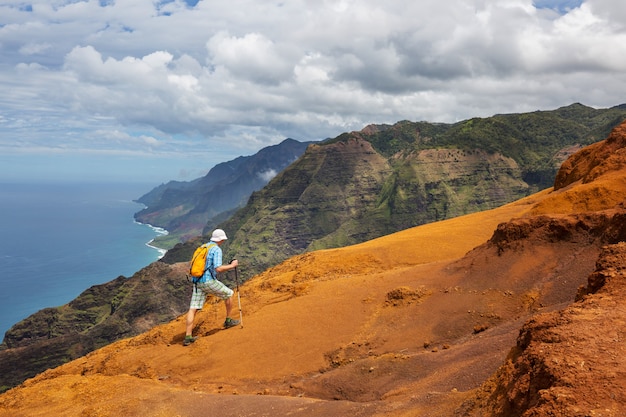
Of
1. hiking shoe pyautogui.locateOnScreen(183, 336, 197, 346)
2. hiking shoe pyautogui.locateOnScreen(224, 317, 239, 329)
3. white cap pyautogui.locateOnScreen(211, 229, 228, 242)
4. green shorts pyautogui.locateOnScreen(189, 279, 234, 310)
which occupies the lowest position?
hiking shoe pyautogui.locateOnScreen(183, 336, 197, 346)

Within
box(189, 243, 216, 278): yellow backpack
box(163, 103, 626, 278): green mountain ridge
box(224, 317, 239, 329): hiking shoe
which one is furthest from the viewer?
box(163, 103, 626, 278): green mountain ridge

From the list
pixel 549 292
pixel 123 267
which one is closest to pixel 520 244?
pixel 549 292

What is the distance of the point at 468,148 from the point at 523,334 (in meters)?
150

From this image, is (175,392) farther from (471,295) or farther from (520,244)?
(520,244)

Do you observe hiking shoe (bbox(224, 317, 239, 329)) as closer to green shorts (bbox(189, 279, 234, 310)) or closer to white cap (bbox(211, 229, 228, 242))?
green shorts (bbox(189, 279, 234, 310))

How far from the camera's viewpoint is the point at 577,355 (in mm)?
3615

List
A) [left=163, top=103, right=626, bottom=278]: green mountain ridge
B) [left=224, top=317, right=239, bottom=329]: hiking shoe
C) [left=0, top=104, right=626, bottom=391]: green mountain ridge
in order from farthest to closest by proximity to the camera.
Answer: [left=163, top=103, right=626, bottom=278]: green mountain ridge < [left=0, top=104, right=626, bottom=391]: green mountain ridge < [left=224, top=317, right=239, bottom=329]: hiking shoe

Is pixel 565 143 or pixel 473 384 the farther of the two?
pixel 565 143

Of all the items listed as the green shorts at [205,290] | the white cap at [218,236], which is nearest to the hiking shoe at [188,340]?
the green shorts at [205,290]

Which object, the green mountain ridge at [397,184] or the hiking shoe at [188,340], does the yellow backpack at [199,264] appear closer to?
the hiking shoe at [188,340]

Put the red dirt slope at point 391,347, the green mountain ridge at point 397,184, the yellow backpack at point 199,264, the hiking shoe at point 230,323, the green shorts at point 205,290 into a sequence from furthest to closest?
the green mountain ridge at point 397,184
the hiking shoe at point 230,323
the green shorts at point 205,290
the yellow backpack at point 199,264
the red dirt slope at point 391,347

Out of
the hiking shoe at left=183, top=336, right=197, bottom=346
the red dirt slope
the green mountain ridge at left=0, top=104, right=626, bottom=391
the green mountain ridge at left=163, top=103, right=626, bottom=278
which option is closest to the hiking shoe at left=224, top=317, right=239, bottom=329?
the red dirt slope

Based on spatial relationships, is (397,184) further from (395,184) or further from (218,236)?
(218,236)

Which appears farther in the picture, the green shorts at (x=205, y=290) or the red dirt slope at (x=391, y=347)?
the green shorts at (x=205, y=290)
